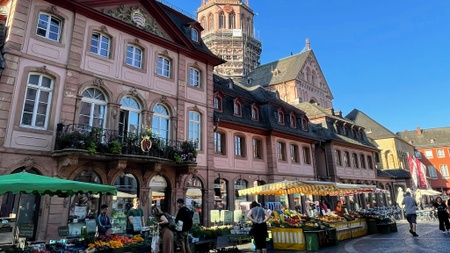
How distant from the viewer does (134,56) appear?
16188 millimetres

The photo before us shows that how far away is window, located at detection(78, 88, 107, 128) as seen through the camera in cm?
1371

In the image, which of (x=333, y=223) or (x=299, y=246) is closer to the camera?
(x=299, y=246)

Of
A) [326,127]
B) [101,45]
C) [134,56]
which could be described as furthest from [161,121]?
[326,127]

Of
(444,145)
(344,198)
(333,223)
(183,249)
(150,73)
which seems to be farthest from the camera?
(444,145)

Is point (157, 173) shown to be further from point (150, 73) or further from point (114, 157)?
point (150, 73)

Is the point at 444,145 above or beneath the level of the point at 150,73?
above

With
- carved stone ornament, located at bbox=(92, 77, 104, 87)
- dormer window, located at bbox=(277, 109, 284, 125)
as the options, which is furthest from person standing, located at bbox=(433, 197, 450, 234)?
carved stone ornament, located at bbox=(92, 77, 104, 87)

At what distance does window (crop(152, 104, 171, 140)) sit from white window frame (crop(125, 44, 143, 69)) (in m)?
2.33

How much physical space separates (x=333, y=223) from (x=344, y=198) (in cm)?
1748

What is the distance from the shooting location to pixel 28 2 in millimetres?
12680

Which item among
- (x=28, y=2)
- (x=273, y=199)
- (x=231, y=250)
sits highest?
(x=28, y=2)

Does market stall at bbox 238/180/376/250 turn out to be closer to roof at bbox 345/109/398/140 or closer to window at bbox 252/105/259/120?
window at bbox 252/105/259/120

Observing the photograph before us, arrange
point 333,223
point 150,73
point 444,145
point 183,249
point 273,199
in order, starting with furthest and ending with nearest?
point 444,145 < point 273,199 < point 150,73 < point 333,223 < point 183,249

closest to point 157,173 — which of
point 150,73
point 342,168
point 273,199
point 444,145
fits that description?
point 150,73
